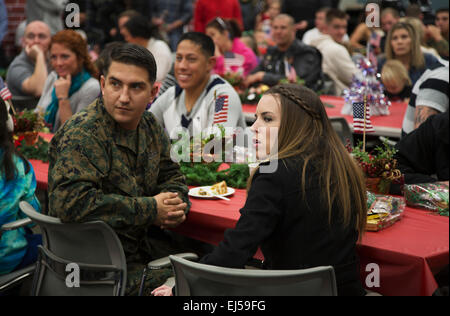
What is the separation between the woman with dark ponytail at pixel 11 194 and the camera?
8.34 feet

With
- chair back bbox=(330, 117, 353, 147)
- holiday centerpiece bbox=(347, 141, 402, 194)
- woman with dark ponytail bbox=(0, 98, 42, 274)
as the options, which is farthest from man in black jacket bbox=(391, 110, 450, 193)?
woman with dark ponytail bbox=(0, 98, 42, 274)

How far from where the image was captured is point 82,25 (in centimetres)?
935

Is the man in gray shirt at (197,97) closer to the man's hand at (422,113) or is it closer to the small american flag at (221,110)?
the small american flag at (221,110)

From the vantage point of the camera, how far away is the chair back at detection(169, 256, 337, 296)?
1.59m

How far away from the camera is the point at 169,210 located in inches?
97.3

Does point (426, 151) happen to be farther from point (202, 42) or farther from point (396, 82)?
point (396, 82)

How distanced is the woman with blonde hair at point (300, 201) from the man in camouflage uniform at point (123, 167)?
451 millimetres

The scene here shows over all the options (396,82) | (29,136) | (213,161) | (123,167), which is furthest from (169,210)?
(396,82)

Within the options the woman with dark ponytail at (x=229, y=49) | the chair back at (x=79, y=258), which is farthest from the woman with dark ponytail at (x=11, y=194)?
the woman with dark ponytail at (x=229, y=49)

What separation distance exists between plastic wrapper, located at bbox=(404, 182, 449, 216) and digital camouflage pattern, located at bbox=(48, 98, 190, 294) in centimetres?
103

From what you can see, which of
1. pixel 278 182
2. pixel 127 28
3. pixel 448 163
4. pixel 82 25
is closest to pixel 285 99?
pixel 278 182

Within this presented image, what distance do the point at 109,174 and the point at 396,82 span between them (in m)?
3.81

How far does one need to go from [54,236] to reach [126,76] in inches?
29.9

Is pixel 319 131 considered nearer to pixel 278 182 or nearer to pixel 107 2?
pixel 278 182
